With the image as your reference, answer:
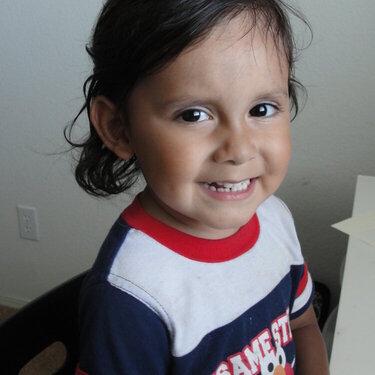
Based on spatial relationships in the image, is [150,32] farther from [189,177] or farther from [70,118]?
[70,118]

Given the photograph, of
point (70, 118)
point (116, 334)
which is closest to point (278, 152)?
point (116, 334)

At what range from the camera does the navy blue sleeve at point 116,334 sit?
19.2 inches

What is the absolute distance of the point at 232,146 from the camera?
18.8 inches

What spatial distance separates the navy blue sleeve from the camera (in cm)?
49

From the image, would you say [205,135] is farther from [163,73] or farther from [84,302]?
[84,302]

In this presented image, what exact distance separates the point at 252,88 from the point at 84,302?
30 cm

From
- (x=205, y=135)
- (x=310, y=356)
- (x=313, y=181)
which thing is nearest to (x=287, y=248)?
(x=310, y=356)

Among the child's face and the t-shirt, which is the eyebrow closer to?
the child's face

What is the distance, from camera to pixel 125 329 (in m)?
0.49

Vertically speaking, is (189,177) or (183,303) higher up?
(189,177)

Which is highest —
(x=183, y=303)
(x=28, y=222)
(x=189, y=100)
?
(x=189, y=100)

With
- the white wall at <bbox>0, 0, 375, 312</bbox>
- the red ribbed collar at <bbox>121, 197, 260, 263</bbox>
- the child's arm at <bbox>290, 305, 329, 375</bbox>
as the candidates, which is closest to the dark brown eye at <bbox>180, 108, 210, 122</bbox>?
the red ribbed collar at <bbox>121, 197, 260, 263</bbox>

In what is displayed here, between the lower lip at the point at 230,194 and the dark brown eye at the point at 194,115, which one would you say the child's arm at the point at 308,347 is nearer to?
the lower lip at the point at 230,194

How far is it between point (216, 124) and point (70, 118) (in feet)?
2.88
